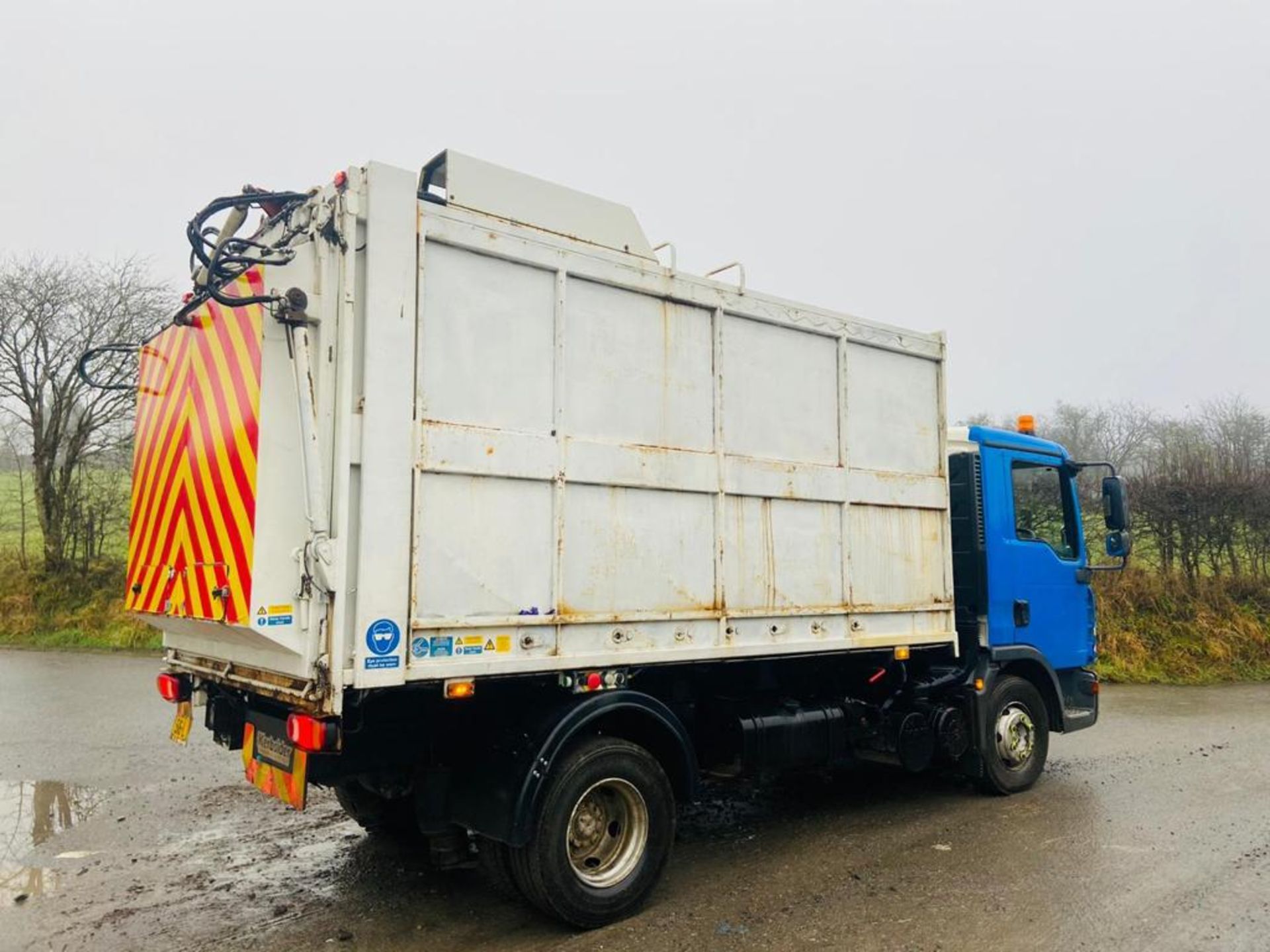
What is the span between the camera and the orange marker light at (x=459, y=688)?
371 cm

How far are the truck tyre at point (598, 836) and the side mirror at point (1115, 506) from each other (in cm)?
429

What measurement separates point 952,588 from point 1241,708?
6.28 m

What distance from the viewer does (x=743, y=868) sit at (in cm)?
482

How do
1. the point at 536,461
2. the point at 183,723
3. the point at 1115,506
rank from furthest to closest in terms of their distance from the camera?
the point at 1115,506 < the point at 183,723 < the point at 536,461

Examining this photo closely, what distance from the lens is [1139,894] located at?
172 inches

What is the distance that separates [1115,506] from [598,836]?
476 cm

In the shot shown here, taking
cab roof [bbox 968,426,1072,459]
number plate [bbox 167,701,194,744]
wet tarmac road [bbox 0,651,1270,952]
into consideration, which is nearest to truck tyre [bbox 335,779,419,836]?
wet tarmac road [bbox 0,651,1270,952]

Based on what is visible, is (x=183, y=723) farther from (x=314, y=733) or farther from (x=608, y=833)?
(x=608, y=833)

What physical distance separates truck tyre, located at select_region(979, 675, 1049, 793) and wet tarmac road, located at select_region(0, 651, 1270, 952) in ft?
0.61

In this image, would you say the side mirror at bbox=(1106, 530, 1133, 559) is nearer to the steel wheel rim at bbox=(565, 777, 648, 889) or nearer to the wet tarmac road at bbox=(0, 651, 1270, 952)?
the wet tarmac road at bbox=(0, 651, 1270, 952)

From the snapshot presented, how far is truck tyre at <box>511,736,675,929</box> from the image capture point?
3902 mm

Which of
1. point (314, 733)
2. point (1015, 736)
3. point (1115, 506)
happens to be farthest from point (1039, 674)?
point (314, 733)

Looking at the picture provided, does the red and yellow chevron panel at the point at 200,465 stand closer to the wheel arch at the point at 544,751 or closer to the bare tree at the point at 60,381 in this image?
the wheel arch at the point at 544,751

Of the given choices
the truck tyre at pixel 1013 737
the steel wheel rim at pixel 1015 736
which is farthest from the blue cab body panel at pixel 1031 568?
the steel wheel rim at pixel 1015 736
